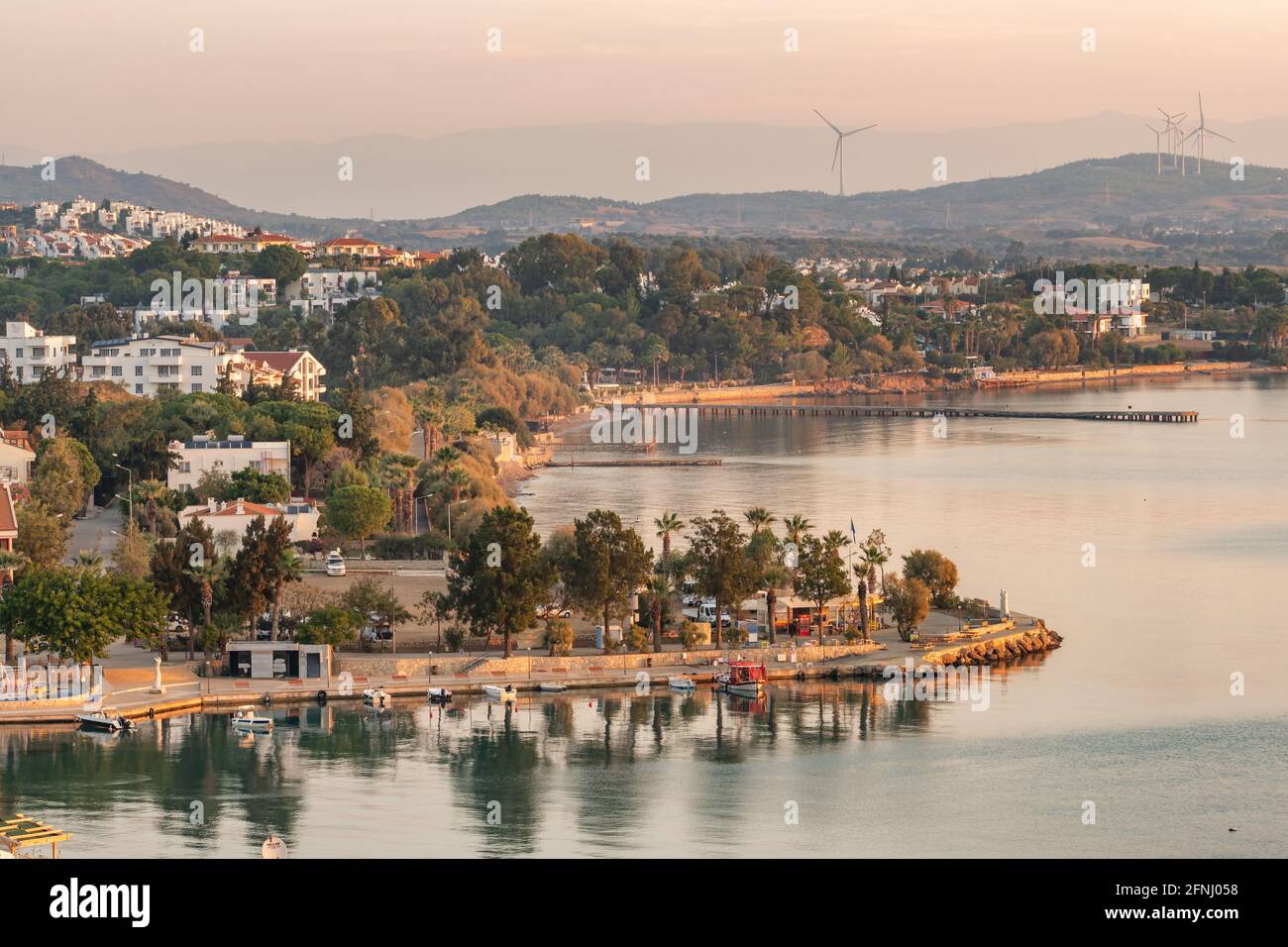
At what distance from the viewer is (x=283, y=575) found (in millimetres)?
34094

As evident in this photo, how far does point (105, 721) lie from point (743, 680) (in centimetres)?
1001

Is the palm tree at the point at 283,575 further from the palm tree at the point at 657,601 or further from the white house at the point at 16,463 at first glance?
the white house at the point at 16,463

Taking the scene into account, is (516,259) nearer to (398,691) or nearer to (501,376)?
(501,376)

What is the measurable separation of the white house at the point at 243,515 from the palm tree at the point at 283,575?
3.84 meters

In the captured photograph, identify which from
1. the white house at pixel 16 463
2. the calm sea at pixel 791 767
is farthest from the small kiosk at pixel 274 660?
the white house at pixel 16 463

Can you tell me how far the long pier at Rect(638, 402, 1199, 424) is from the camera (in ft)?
314

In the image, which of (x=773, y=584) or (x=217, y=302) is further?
(x=217, y=302)

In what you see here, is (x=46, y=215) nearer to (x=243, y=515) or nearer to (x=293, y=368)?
(x=293, y=368)

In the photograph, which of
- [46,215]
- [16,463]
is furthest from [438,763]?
[46,215]

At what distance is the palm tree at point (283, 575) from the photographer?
33.7 meters

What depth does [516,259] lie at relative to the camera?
12900 centimetres

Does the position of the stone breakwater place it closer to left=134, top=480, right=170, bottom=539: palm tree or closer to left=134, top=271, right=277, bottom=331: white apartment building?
left=134, top=480, right=170, bottom=539: palm tree

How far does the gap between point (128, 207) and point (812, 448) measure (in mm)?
132907

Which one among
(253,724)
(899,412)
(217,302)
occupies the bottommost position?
(253,724)
